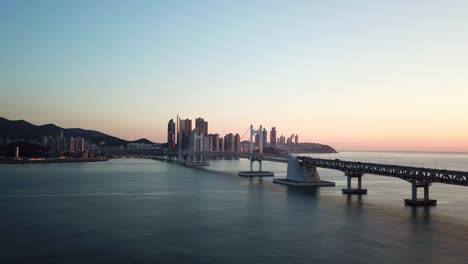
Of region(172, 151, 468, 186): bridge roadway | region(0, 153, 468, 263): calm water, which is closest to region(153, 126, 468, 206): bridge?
region(172, 151, 468, 186): bridge roadway

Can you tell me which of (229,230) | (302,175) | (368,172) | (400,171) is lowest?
(229,230)

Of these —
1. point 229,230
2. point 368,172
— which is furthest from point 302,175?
point 229,230

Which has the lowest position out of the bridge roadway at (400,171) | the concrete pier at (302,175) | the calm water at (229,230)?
the calm water at (229,230)

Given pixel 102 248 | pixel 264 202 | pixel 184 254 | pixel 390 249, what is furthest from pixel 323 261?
pixel 264 202

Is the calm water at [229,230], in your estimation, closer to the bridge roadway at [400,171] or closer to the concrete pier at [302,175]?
the bridge roadway at [400,171]

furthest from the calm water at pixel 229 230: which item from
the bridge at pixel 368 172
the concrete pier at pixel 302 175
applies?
the concrete pier at pixel 302 175

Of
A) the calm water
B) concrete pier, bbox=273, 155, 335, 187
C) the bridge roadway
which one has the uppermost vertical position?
the bridge roadway

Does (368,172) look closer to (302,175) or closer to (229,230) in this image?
(302,175)

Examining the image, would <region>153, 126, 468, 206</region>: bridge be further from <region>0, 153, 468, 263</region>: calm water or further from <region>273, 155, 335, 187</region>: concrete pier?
<region>0, 153, 468, 263</region>: calm water
